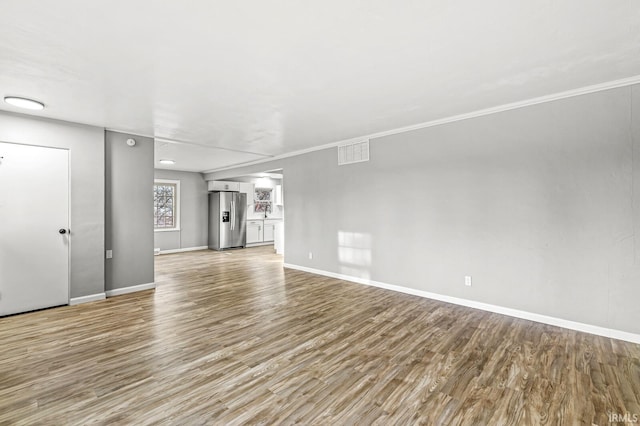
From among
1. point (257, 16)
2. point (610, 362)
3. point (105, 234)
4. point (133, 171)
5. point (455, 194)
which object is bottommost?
point (610, 362)

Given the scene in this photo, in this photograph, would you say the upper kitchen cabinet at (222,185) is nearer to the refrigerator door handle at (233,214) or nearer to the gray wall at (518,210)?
the refrigerator door handle at (233,214)

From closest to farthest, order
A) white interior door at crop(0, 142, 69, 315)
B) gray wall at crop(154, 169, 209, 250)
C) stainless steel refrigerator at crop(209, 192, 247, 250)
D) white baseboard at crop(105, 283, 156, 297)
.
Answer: white interior door at crop(0, 142, 69, 315) → white baseboard at crop(105, 283, 156, 297) → gray wall at crop(154, 169, 209, 250) → stainless steel refrigerator at crop(209, 192, 247, 250)

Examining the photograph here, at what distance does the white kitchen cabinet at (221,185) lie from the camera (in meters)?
9.46

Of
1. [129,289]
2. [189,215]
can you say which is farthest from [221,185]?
[129,289]

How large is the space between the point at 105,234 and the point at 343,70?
4261 mm

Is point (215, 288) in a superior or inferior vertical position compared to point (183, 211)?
inferior

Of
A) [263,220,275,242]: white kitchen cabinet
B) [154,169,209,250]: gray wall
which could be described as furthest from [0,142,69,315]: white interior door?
[263,220,275,242]: white kitchen cabinet

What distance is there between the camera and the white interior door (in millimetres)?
3611

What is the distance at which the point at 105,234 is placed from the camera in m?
4.43

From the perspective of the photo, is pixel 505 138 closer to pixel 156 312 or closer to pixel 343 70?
pixel 343 70

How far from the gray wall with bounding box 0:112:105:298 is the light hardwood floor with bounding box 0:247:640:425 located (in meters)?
0.50

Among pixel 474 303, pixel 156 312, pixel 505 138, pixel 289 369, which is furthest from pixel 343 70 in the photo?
pixel 156 312

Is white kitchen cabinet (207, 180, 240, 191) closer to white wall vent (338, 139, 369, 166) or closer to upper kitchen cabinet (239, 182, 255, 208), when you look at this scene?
upper kitchen cabinet (239, 182, 255, 208)

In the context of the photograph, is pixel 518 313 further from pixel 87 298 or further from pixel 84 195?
pixel 84 195
